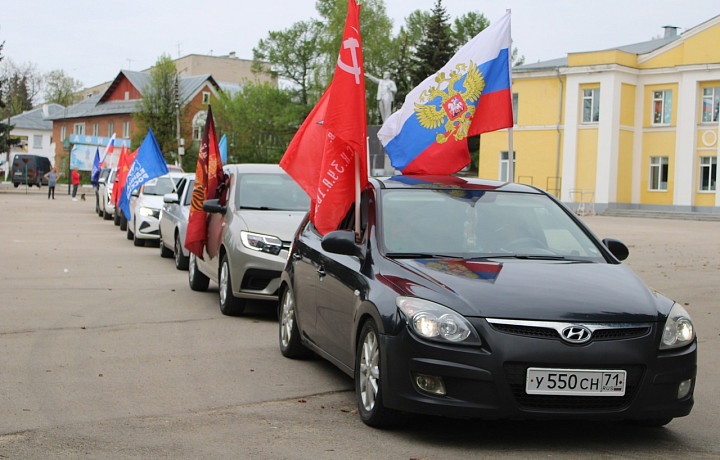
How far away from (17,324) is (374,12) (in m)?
66.9

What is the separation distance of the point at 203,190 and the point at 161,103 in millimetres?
62688

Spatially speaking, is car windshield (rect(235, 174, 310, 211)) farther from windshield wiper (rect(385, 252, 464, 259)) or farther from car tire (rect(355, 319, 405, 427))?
car tire (rect(355, 319, 405, 427))

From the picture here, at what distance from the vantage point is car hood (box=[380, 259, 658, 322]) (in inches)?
212

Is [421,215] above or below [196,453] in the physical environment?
above

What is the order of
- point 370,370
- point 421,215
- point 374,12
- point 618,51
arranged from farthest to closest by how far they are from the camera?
1. point 374,12
2. point 618,51
3. point 421,215
4. point 370,370

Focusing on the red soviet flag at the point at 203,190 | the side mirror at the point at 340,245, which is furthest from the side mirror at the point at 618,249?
the red soviet flag at the point at 203,190

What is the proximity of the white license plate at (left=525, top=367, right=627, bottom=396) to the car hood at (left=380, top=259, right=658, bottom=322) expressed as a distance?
0.95 ft

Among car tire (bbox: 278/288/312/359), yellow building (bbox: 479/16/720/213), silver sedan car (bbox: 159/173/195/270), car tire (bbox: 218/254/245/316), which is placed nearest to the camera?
car tire (bbox: 278/288/312/359)

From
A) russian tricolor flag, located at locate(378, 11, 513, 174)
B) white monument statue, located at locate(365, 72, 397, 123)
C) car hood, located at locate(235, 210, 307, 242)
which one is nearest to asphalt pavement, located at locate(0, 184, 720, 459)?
car hood, located at locate(235, 210, 307, 242)

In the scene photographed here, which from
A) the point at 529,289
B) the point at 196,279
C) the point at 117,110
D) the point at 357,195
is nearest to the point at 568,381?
the point at 529,289

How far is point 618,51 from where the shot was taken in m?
53.2

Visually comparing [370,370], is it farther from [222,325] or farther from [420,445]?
[222,325]

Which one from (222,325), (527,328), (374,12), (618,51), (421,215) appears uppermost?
(374,12)

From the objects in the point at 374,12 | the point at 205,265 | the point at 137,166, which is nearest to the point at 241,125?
the point at 374,12
